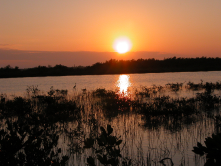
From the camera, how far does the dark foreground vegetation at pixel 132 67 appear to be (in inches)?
1965

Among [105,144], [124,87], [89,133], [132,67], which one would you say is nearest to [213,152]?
[105,144]

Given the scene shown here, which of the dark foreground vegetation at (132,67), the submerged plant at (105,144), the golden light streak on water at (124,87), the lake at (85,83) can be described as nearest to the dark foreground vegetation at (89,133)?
the submerged plant at (105,144)

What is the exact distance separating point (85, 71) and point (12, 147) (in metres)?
48.5

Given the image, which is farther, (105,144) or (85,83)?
(85,83)

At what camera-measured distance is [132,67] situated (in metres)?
57.9

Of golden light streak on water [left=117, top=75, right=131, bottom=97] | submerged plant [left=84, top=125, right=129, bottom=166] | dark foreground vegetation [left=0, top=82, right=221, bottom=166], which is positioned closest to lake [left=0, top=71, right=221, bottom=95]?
golden light streak on water [left=117, top=75, right=131, bottom=97]

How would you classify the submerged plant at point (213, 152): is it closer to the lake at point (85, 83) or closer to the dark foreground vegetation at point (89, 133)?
the dark foreground vegetation at point (89, 133)

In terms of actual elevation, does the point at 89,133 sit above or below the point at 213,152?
below

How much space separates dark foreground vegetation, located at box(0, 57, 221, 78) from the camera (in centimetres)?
4991

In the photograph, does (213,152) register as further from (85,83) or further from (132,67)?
(132,67)

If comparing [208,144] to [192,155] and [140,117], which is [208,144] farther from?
[140,117]

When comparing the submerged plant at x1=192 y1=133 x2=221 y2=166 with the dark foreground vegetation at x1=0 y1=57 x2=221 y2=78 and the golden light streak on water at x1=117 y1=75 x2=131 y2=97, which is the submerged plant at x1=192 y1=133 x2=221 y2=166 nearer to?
the golden light streak on water at x1=117 y1=75 x2=131 y2=97

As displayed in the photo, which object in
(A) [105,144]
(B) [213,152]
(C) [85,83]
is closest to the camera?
(B) [213,152]

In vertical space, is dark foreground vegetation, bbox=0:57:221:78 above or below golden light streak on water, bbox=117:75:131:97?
above
